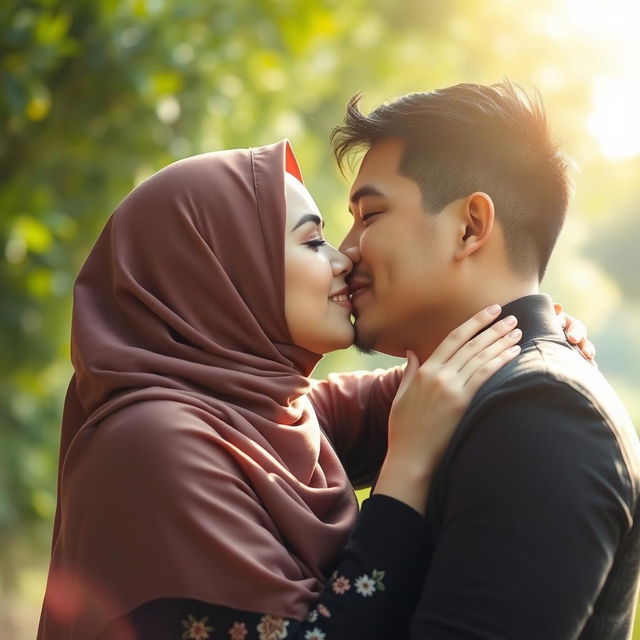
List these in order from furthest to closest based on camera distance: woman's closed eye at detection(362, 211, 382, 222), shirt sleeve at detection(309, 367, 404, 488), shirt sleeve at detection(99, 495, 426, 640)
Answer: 1. shirt sleeve at detection(309, 367, 404, 488)
2. woman's closed eye at detection(362, 211, 382, 222)
3. shirt sleeve at detection(99, 495, 426, 640)

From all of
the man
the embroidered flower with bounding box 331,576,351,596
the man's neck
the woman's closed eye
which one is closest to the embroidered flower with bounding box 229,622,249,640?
the embroidered flower with bounding box 331,576,351,596

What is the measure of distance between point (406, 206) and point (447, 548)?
78cm

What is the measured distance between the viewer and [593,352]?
2.24 meters

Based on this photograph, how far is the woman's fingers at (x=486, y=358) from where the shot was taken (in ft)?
5.77

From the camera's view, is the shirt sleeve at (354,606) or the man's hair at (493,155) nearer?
the shirt sleeve at (354,606)

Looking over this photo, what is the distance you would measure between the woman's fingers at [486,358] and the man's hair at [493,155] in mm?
283

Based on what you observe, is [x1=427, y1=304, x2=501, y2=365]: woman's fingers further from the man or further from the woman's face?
the woman's face

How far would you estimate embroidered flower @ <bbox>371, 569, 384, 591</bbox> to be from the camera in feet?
5.41

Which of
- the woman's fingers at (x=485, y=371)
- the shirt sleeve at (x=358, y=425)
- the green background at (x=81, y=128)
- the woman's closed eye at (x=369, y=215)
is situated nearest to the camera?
the woman's fingers at (x=485, y=371)

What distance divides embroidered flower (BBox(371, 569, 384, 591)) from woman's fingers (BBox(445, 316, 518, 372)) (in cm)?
39

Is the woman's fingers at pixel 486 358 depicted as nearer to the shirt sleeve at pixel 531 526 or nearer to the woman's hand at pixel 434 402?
the woman's hand at pixel 434 402

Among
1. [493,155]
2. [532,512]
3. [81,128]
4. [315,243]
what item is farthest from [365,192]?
[81,128]

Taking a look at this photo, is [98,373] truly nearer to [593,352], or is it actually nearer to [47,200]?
[593,352]

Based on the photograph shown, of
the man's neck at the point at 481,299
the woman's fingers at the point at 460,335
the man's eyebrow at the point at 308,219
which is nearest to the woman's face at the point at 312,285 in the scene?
the man's eyebrow at the point at 308,219
